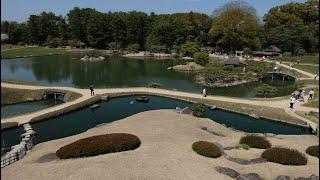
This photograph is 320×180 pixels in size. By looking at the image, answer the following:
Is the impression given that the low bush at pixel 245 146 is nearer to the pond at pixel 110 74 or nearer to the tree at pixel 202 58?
the pond at pixel 110 74

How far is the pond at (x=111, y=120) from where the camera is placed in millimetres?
30219

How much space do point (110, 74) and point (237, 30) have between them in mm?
36581

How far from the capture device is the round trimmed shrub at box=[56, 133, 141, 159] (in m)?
18.8

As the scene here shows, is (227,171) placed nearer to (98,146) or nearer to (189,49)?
(98,146)

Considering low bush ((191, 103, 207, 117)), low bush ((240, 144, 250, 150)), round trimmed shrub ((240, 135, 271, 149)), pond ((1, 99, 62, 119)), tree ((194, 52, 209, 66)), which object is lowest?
pond ((1, 99, 62, 119))

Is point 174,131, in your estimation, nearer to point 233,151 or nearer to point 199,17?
point 233,151

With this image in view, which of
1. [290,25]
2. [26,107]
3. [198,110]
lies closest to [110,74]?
[26,107]

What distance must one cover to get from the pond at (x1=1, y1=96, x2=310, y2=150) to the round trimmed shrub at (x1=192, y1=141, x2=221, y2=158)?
12039mm

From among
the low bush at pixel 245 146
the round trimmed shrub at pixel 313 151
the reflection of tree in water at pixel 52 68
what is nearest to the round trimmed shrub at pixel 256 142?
the low bush at pixel 245 146

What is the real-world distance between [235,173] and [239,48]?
77.6 meters

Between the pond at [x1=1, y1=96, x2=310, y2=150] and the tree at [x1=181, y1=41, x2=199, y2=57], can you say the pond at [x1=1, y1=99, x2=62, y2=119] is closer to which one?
the pond at [x1=1, y1=96, x2=310, y2=150]

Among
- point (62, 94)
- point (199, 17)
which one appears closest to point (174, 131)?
point (62, 94)

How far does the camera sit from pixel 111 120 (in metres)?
34.4

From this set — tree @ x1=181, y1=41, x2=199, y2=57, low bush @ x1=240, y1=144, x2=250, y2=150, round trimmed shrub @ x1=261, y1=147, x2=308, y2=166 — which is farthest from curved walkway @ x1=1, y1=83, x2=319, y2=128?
tree @ x1=181, y1=41, x2=199, y2=57
